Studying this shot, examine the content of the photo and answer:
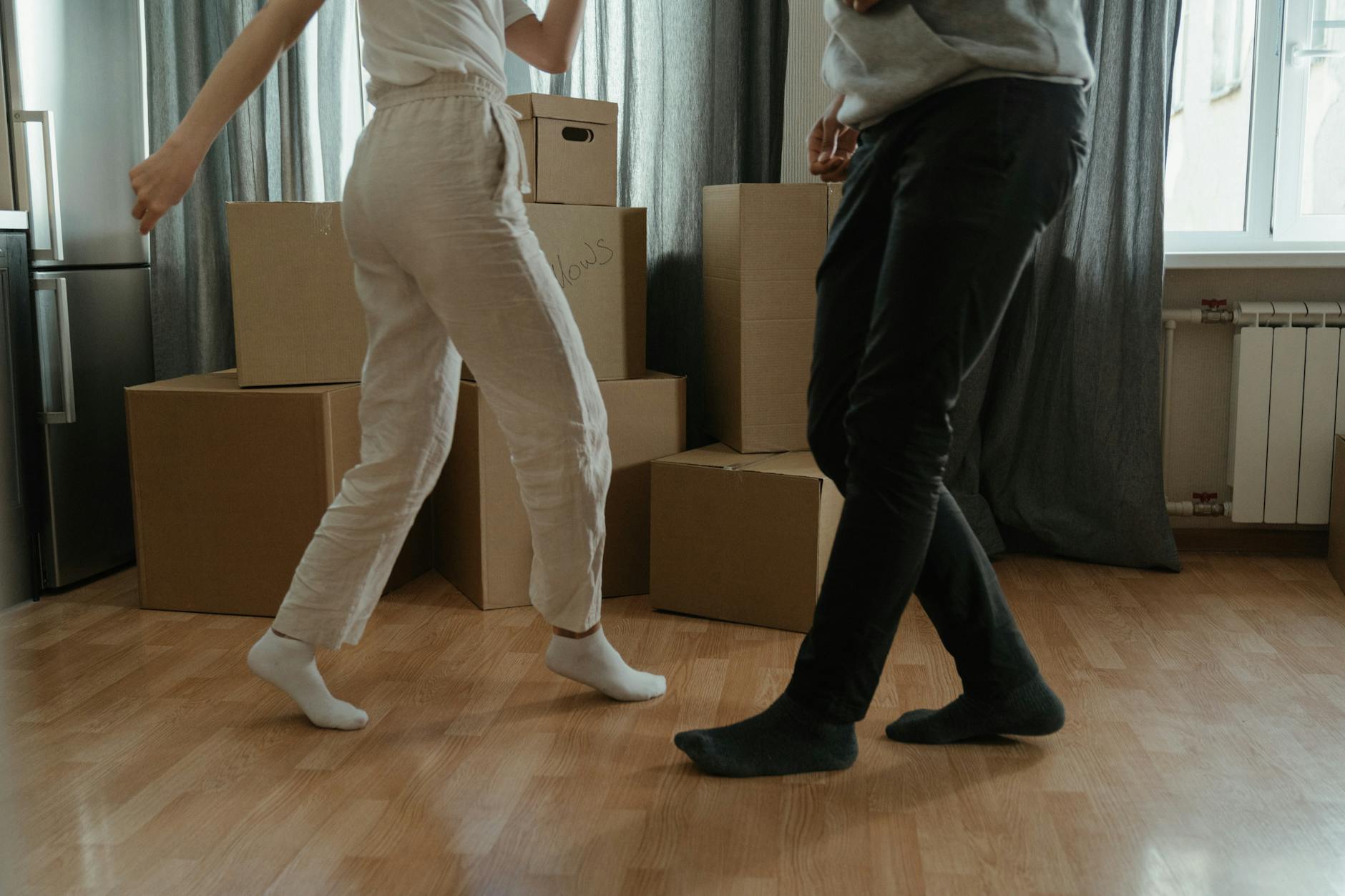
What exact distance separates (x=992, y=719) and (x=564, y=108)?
4.43 feet

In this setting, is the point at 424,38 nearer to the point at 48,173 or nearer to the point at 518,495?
the point at 518,495

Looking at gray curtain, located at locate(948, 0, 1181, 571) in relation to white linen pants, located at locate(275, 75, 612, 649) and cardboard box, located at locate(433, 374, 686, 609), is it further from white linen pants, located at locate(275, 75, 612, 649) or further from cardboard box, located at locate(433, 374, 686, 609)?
white linen pants, located at locate(275, 75, 612, 649)

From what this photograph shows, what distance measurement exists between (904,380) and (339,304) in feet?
4.27

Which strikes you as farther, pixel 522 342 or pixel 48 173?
pixel 48 173

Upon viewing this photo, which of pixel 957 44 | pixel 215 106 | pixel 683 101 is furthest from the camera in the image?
pixel 683 101

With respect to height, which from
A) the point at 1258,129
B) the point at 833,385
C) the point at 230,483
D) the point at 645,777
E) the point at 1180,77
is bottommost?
the point at 645,777

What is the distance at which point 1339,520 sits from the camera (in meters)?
2.43

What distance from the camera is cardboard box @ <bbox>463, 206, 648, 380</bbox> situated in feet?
7.25

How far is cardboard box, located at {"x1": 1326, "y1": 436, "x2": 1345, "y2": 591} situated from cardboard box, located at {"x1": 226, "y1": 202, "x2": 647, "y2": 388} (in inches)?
59.3

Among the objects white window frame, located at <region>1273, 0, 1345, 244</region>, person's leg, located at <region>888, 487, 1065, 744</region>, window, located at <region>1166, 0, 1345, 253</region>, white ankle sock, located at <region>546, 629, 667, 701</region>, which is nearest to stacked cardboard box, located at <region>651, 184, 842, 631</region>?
white ankle sock, located at <region>546, 629, 667, 701</region>

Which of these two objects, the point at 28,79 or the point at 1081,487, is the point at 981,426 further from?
the point at 28,79

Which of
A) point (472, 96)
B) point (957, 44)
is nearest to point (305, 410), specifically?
point (472, 96)

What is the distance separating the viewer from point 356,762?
150 cm

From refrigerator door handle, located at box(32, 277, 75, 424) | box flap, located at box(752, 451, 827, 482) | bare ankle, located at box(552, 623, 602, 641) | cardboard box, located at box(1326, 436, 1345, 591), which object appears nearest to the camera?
bare ankle, located at box(552, 623, 602, 641)
